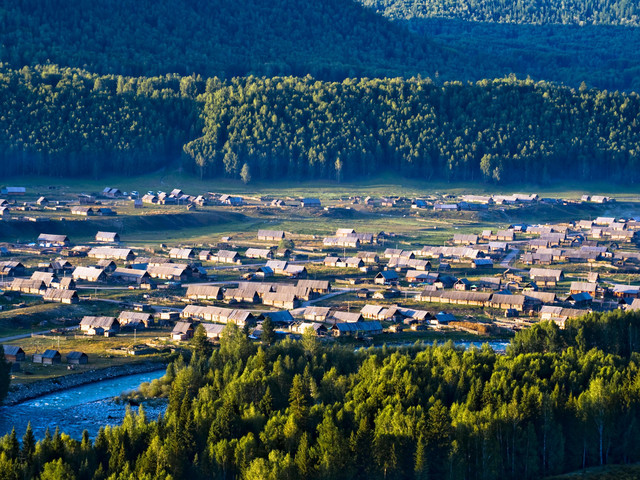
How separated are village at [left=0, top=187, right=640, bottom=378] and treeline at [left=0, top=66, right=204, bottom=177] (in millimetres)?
17425

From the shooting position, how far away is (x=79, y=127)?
585ft

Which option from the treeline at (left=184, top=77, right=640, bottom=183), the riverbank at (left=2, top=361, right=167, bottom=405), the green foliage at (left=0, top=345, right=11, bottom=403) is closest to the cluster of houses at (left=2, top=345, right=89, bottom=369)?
the riverbank at (left=2, top=361, right=167, bottom=405)

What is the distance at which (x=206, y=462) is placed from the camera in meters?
43.9

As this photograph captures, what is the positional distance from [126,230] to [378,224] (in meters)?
32.7

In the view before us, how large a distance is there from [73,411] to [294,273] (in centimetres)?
4403

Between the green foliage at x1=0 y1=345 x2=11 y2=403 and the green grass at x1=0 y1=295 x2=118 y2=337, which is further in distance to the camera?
the green grass at x1=0 y1=295 x2=118 y2=337

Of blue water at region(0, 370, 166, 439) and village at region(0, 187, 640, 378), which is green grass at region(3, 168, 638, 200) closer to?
village at region(0, 187, 640, 378)

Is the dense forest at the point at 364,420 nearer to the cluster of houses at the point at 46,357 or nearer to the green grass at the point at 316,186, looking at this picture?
the cluster of houses at the point at 46,357

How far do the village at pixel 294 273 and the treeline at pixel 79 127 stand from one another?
17425 mm

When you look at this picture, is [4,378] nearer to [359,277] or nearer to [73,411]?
[73,411]

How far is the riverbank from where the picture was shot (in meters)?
57.2

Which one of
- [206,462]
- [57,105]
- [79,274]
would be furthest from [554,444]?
[57,105]

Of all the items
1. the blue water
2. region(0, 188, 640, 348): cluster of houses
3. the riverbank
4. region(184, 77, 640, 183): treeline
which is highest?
region(184, 77, 640, 183): treeline

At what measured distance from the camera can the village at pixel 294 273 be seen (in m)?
73.9
